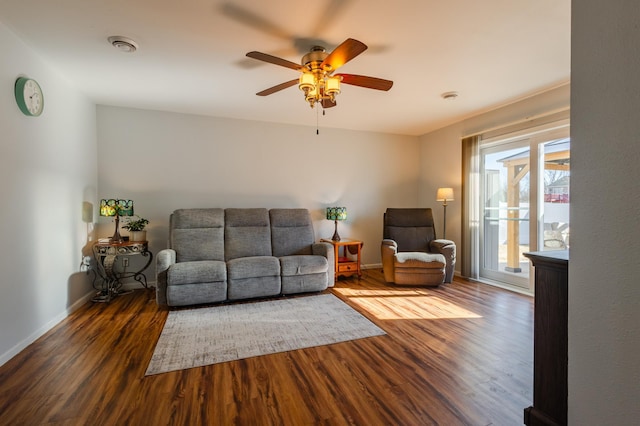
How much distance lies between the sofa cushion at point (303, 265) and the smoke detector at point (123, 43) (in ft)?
8.24

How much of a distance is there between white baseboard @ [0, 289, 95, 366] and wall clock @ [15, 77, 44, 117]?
5.90ft

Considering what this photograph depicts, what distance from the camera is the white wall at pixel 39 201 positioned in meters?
2.13

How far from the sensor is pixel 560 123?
3.24m

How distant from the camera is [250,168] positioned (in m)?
4.42

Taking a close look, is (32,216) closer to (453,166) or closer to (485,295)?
(485,295)

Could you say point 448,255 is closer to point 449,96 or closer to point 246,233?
point 449,96

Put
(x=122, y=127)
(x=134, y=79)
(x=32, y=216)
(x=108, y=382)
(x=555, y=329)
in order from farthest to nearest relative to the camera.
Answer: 1. (x=122, y=127)
2. (x=134, y=79)
3. (x=32, y=216)
4. (x=108, y=382)
5. (x=555, y=329)

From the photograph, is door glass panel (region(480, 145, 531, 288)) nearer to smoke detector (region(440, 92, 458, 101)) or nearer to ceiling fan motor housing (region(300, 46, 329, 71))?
smoke detector (region(440, 92, 458, 101))

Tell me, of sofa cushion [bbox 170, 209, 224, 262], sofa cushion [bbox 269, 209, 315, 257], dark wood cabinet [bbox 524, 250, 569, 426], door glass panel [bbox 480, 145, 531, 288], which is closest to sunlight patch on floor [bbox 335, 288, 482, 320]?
sofa cushion [bbox 269, 209, 315, 257]

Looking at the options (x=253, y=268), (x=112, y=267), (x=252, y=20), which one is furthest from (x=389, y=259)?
(x=112, y=267)

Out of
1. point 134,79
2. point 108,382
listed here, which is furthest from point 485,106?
point 108,382

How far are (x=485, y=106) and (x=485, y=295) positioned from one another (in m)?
2.45

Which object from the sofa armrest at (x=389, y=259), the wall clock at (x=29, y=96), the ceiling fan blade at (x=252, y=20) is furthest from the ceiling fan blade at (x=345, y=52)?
the sofa armrest at (x=389, y=259)

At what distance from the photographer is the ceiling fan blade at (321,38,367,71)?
183 centimetres
